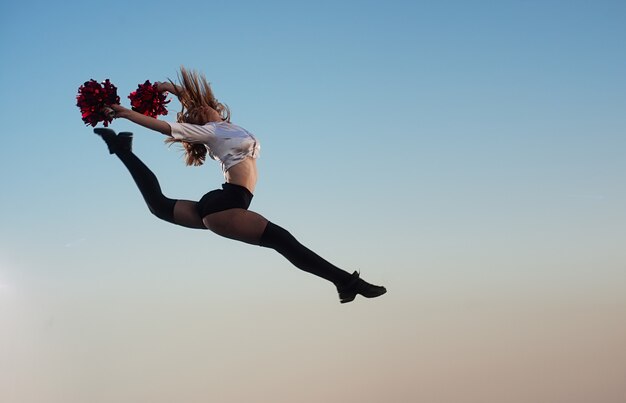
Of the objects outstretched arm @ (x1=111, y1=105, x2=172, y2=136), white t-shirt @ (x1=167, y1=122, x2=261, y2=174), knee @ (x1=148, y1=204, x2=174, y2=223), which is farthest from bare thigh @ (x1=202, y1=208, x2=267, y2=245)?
outstretched arm @ (x1=111, y1=105, x2=172, y2=136)

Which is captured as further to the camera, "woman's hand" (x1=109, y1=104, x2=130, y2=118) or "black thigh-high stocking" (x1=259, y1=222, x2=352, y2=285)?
"black thigh-high stocking" (x1=259, y1=222, x2=352, y2=285)

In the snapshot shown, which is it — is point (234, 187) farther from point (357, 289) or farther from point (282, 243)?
point (357, 289)

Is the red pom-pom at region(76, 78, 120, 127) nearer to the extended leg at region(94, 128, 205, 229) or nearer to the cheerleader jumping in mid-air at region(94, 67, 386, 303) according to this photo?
the cheerleader jumping in mid-air at region(94, 67, 386, 303)

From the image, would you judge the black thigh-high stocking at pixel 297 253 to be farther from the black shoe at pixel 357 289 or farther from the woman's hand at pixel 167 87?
the woman's hand at pixel 167 87

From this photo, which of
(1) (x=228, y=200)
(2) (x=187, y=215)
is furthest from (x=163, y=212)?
(1) (x=228, y=200)

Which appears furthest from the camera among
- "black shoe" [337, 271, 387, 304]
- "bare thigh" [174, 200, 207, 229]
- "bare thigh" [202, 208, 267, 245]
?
"bare thigh" [174, 200, 207, 229]

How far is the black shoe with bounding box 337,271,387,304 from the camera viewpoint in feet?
21.7

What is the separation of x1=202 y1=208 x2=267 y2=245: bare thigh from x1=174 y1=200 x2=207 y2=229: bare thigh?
253mm

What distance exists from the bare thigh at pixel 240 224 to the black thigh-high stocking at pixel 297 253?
0.20 feet

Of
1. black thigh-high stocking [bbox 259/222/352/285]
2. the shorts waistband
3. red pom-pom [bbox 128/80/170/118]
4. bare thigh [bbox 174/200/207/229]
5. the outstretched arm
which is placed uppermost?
red pom-pom [bbox 128/80/170/118]

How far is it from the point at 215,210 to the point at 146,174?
86 centimetres

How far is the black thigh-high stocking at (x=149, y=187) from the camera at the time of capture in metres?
6.90

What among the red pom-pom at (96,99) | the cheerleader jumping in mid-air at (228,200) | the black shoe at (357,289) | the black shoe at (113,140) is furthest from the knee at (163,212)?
the black shoe at (357,289)

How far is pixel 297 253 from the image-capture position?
6.53 m
